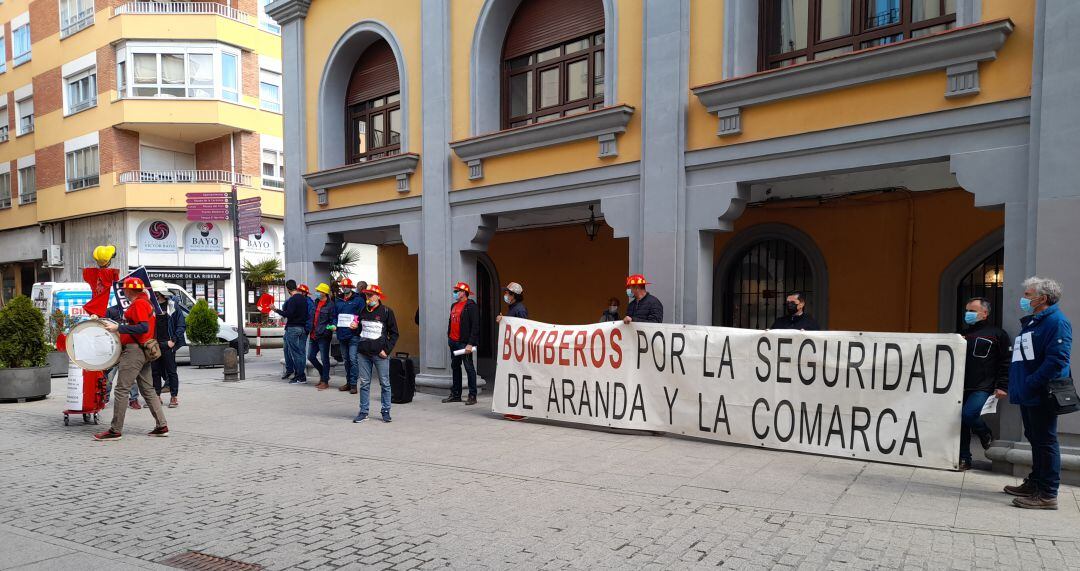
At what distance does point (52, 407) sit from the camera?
11.1 meters

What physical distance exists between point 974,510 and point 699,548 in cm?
243

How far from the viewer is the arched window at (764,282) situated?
39.3 ft

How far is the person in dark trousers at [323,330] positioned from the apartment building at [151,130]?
1873 cm

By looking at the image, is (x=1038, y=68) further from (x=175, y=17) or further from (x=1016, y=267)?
(x=175, y=17)

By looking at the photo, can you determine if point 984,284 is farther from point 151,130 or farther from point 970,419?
point 151,130

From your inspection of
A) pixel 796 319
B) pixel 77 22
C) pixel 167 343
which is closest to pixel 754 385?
pixel 796 319

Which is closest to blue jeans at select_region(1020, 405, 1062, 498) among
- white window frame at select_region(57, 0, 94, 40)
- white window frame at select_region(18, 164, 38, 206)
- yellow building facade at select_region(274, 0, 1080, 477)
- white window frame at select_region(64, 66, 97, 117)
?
yellow building facade at select_region(274, 0, 1080, 477)

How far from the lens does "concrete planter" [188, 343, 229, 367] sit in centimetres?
1688

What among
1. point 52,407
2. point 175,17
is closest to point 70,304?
point 52,407

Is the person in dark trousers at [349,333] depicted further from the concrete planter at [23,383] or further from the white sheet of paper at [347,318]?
the concrete planter at [23,383]

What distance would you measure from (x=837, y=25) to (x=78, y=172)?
106ft

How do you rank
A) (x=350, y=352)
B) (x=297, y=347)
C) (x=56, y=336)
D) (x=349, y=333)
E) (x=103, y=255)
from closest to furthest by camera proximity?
(x=103, y=255) → (x=349, y=333) → (x=350, y=352) → (x=297, y=347) → (x=56, y=336)

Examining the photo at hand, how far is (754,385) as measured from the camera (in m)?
7.50

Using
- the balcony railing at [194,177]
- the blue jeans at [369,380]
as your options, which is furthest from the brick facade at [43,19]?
the blue jeans at [369,380]
